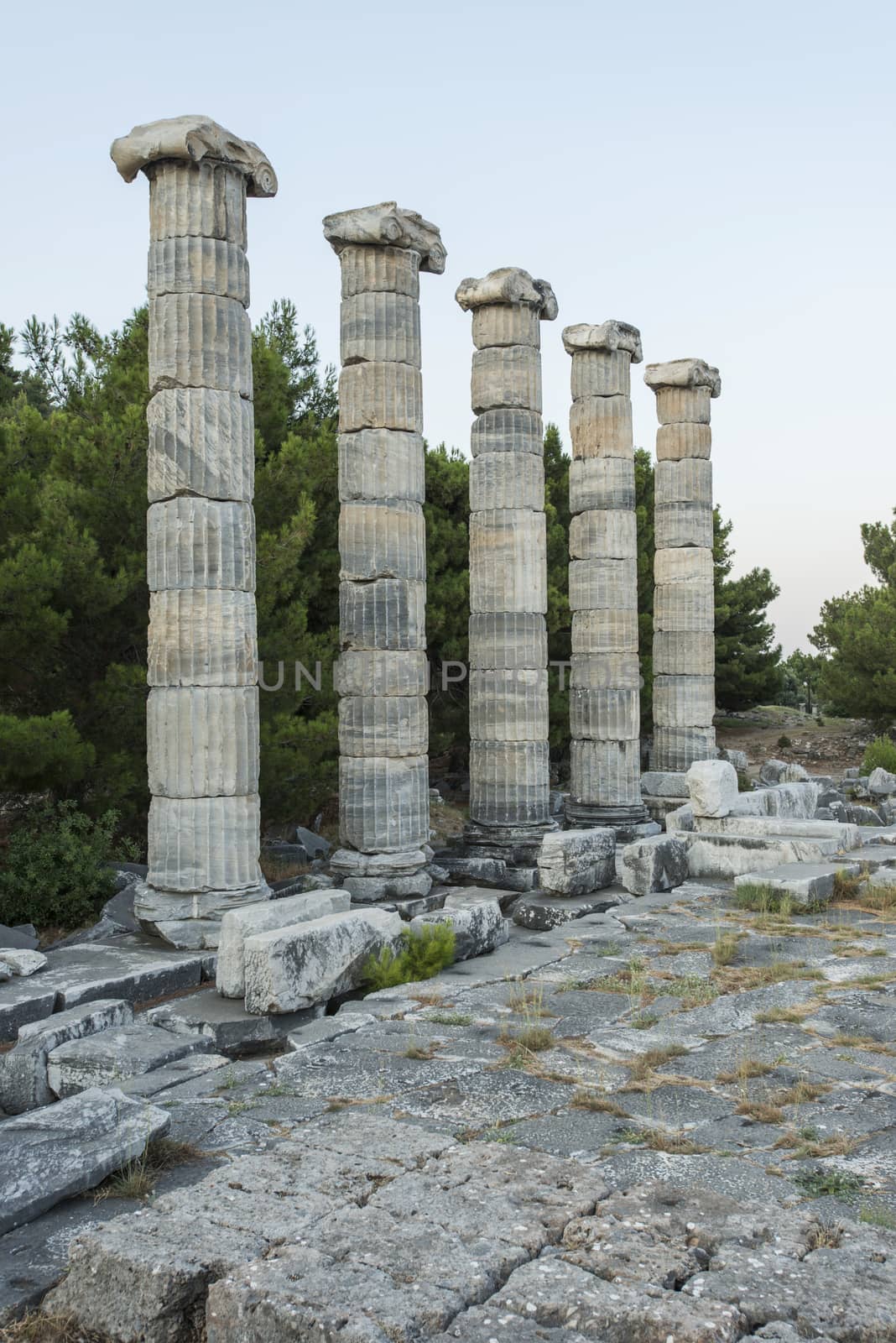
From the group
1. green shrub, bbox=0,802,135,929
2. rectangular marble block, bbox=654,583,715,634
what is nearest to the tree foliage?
rectangular marble block, bbox=654,583,715,634

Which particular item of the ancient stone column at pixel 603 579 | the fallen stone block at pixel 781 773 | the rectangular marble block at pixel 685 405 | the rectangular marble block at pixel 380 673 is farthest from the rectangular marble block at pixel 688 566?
the rectangular marble block at pixel 380 673

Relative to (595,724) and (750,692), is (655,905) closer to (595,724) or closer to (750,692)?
(595,724)

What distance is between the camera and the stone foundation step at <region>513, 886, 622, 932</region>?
11.1 meters

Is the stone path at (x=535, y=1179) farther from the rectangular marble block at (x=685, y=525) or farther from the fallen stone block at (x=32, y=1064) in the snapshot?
the rectangular marble block at (x=685, y=525)

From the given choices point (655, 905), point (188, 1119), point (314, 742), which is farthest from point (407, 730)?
point (188, 1119)

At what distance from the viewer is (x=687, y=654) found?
19875 mm

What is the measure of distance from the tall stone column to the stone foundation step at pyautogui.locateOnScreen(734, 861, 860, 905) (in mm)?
3707

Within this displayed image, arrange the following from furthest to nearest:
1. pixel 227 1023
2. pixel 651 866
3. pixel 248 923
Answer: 1. pixel 651 866
2. pixel 248 923
3. pixel 227 1023

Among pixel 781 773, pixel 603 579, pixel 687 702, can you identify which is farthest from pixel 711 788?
pixel 781 773

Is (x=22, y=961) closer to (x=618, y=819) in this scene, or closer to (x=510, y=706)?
(x=510, y=706)

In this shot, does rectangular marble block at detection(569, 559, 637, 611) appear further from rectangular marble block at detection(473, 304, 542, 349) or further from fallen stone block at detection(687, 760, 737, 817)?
fallen stone block at detection(687, 760, 737, 817)

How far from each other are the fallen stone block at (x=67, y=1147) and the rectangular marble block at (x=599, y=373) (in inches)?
541

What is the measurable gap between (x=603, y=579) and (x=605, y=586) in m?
0.11

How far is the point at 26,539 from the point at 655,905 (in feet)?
25.9
